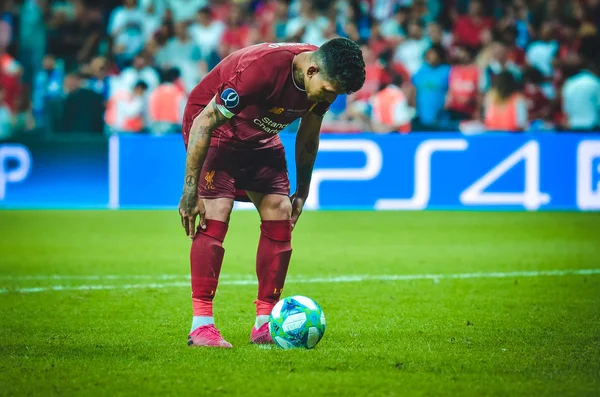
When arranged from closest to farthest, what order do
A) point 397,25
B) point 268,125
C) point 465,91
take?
point 268,125
point 465,91
point 397,25

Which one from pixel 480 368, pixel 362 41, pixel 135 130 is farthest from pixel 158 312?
pixel 362 41

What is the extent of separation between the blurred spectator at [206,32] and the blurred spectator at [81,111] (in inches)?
91.1

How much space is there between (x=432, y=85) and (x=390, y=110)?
2.88 ft

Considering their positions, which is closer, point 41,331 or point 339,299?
point 41,331

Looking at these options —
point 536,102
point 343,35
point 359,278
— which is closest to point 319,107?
point 359,278

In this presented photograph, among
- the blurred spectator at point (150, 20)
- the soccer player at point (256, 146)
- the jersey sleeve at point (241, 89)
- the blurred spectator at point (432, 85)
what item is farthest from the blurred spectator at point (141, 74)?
the jersey sleeve at point (241, 89)

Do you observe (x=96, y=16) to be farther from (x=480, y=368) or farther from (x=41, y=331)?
(x=480, y=368)

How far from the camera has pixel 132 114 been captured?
17.4 m

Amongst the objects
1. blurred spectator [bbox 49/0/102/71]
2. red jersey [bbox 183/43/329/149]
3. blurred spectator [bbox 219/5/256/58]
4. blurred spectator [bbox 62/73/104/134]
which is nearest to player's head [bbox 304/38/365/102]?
red jersey [bbox 183/43/329/149]

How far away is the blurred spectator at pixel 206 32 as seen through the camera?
18.8 m

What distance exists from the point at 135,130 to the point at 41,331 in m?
11.2

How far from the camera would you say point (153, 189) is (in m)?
16.0

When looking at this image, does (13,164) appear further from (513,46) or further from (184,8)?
(513,46)

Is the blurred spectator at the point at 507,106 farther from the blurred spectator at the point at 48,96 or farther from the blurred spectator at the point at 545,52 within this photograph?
the blurred spectator at the point at 48,96
